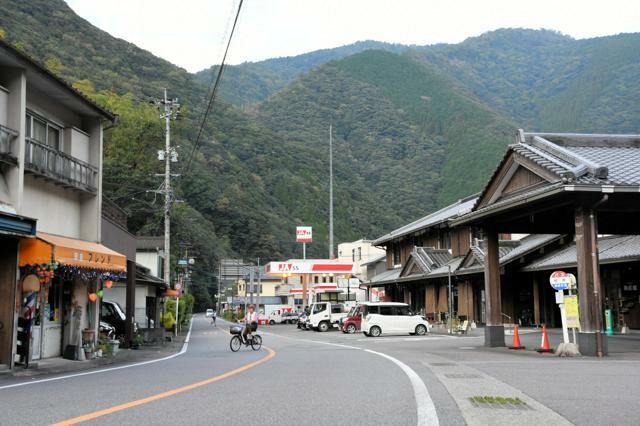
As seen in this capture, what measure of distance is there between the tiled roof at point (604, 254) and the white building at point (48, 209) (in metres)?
19.5

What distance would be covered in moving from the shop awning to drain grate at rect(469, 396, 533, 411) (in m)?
11.0

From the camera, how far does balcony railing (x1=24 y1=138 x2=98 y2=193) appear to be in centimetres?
1716

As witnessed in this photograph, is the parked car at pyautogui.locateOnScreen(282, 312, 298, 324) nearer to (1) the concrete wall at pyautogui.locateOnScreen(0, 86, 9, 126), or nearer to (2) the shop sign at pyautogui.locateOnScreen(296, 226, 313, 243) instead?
(2) the shop sign at pyautogui.locateOnScreen(296, 226, 313, 243)

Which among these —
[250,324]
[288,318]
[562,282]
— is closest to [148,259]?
[250,324]

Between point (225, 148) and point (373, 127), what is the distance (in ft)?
123

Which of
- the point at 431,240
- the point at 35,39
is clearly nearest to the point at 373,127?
the point at 35,39

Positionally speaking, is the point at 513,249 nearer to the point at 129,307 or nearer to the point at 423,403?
the point at 129,307

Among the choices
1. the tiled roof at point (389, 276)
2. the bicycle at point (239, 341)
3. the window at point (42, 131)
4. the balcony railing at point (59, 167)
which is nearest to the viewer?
the balcony railing at point (59, 167)

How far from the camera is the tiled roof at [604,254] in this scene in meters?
27.1

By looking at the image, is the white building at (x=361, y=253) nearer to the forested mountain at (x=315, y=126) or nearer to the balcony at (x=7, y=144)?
the forested mountain at (x=315, y=126)

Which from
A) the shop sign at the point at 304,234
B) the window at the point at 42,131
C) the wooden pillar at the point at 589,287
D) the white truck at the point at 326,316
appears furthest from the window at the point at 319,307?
the shop sign at the point at 304,234

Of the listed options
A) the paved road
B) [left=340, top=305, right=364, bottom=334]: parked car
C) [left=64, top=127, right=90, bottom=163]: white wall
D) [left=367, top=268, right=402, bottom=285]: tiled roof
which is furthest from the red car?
the paved road

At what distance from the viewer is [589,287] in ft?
58.5

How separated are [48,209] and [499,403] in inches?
570
